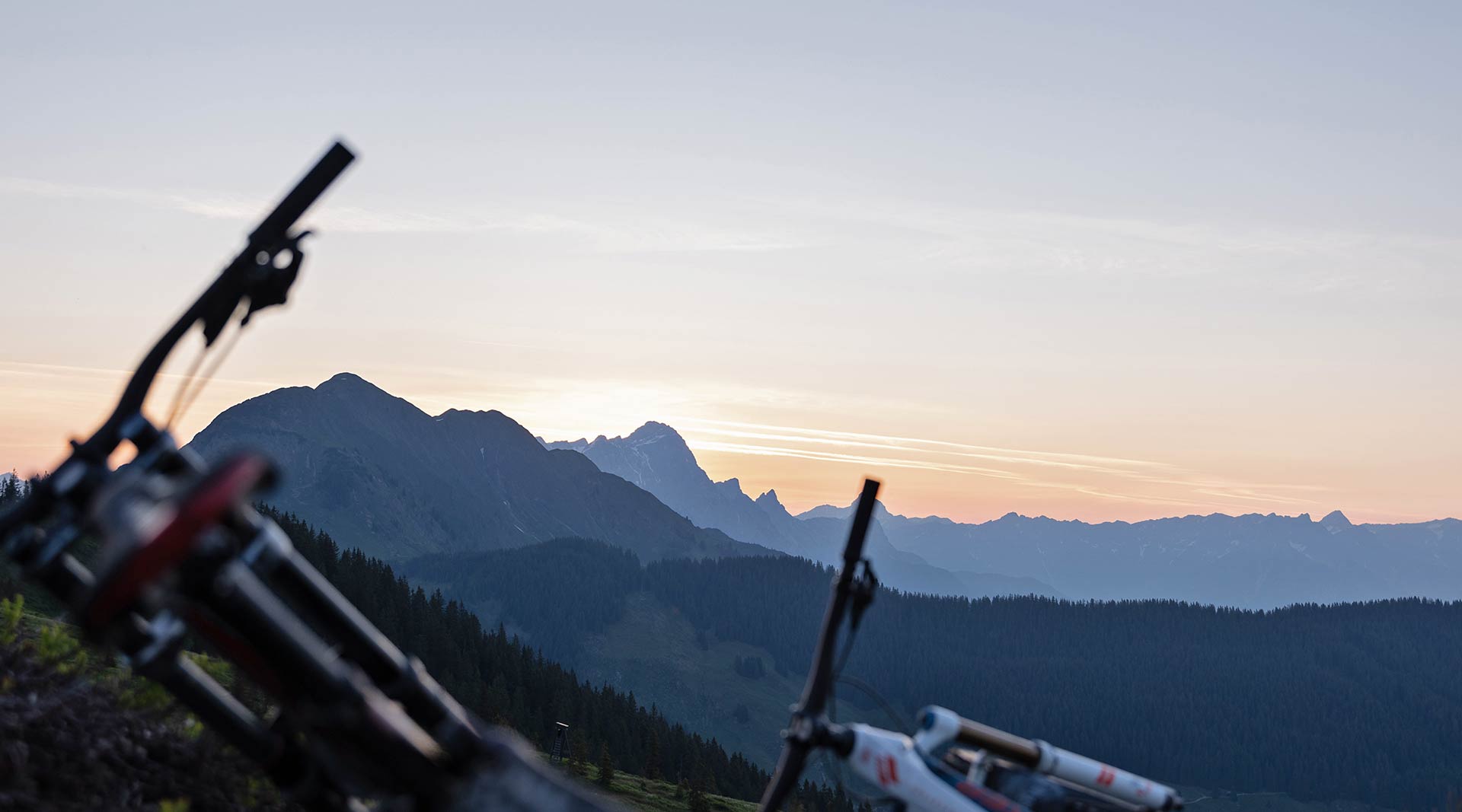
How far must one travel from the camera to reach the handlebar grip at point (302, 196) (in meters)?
8.63

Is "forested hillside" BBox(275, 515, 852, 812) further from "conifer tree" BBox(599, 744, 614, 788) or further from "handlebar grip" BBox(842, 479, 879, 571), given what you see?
"handlebar grip" BBox(842, 479, 879, 571)

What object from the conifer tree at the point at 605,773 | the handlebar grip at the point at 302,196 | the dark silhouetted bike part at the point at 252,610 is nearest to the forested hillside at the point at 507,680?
the conifer tree at the point at 605,773

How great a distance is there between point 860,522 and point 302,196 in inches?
235

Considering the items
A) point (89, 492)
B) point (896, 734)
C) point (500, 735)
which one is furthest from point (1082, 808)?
point (89, 492)

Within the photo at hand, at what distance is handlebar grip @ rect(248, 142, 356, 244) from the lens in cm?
863

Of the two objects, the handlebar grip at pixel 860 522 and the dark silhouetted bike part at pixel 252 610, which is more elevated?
the handlebar grip at pixel 860 522

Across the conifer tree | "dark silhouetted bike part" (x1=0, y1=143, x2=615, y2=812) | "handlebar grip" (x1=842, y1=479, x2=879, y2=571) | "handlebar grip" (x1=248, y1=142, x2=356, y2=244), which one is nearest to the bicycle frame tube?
"handlebar grip" (x1=842, y1=479, x2=879, y2=571)

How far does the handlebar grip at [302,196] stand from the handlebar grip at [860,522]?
551 centimetres

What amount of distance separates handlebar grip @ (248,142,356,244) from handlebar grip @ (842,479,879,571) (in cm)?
551

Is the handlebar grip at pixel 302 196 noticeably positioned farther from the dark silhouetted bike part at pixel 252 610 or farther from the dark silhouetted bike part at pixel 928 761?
the dark silhouetted bike part at pixel 928 761

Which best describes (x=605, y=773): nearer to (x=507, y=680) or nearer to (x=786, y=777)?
(x=786, y=777)

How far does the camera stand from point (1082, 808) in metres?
11.5

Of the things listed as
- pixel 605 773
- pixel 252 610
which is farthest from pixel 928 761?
pixel 605 773

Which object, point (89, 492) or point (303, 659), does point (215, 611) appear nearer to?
point (303, 659)
